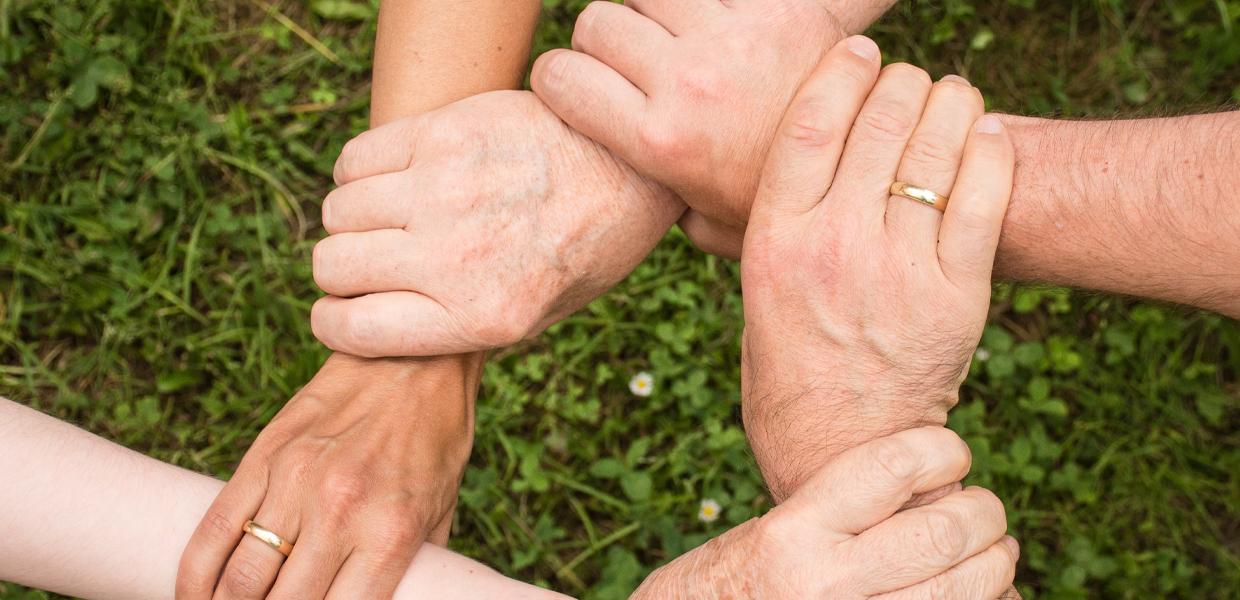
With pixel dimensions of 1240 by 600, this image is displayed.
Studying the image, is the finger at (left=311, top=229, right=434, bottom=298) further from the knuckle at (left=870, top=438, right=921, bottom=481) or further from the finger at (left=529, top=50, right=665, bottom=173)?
the knuckle at (left=870, top=438, right=921, bottom=481)

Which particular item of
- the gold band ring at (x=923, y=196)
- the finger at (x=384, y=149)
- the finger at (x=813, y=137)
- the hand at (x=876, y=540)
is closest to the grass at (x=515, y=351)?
the finger at (x=384, y=149)

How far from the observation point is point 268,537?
167 cm

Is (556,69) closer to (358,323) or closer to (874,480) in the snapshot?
(358,323)

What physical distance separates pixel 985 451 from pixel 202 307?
121 inches

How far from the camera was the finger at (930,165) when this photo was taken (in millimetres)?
1568

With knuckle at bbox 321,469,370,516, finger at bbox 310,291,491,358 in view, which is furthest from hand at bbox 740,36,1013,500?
knuckle at bbox 321,469,370,516

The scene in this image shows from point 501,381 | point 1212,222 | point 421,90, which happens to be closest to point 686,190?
point 421,90

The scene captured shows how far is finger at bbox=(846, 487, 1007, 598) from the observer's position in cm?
148

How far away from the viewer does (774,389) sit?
174 centimetres

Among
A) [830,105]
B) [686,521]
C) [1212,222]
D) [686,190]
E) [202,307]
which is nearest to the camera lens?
[1212,222]

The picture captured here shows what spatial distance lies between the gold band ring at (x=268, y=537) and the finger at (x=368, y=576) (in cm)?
13

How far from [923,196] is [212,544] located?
5.55ft

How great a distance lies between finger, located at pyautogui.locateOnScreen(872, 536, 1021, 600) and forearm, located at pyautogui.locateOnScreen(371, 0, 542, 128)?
163 centimetres

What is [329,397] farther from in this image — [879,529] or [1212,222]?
[1212,222]
